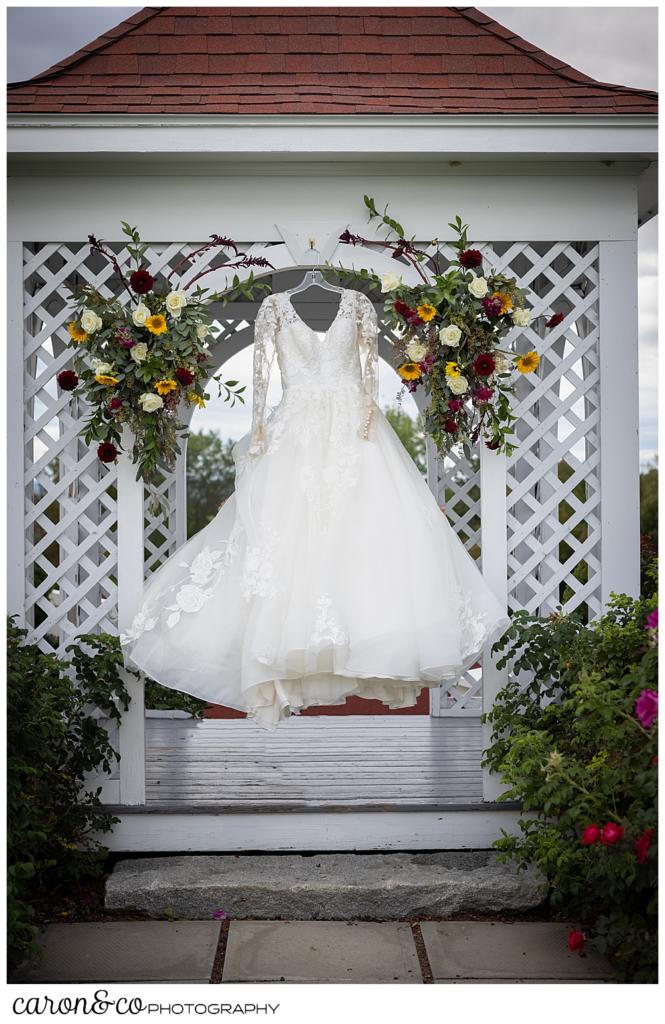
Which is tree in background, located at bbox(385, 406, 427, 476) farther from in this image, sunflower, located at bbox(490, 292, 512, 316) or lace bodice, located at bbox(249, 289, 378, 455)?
sunflower, located at bbox(490, 292, 512, 316)

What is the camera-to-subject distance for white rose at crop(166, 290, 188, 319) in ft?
11.9

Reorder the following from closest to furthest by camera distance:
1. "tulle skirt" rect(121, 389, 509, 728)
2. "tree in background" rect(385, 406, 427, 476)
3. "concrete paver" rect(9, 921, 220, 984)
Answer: "concrete paver" rect(9, 921, 220, 984), "tulle skirt" rect(121, 389, 509, 728), "tree in background" rect(385, 406, 427, 476)

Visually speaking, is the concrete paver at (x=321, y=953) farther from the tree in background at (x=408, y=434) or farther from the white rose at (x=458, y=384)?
the tree in background at (x=408, y=434)

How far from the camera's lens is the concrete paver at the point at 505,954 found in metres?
2.90

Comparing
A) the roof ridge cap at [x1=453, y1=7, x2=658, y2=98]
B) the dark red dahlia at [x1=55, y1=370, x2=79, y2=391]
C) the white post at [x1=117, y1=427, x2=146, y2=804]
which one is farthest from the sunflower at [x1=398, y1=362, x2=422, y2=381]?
the roof ridge cap at [x1=453, y1=7, x2=658, y2=98]

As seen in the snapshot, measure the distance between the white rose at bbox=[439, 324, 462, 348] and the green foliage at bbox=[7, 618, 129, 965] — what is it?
1.82m

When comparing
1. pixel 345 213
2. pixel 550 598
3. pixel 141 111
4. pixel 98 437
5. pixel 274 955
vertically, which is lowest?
pixel 274 955

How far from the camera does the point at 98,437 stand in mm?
3699

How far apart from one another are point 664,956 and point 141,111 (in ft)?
11.1

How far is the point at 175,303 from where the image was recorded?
11.9 ft

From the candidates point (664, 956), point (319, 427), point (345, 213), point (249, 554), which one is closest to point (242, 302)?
point (345, 213)

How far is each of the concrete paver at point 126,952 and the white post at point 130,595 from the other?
63 cm

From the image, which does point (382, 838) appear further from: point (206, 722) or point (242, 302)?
point (242, 302)

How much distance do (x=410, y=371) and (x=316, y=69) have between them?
1.55m
